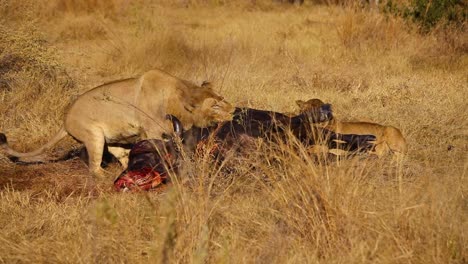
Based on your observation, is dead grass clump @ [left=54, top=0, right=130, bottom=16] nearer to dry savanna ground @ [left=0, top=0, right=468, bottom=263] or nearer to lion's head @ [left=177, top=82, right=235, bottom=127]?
dry savanna ground @ [left=0, top=0, right=468, bottom=263]

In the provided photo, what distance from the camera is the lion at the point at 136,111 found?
6711 mm

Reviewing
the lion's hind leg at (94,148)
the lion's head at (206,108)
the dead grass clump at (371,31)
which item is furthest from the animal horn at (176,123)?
the dead grass clump at (371,31)

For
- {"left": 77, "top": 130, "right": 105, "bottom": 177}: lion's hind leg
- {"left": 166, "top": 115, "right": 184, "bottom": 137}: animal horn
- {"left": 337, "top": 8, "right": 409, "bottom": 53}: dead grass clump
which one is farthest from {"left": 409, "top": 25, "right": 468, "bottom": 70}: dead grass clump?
{"left": 77, "top": 130, "right": 105, "bottom": 177}: lion's hind leg

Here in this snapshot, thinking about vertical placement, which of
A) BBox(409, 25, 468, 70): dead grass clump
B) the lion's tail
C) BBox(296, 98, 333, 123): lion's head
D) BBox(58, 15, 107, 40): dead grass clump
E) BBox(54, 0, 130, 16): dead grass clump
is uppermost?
BBox(296, 98, 333, 123): lion's head

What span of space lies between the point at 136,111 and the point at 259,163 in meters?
2.34

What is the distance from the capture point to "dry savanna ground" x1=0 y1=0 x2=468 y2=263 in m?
4.12

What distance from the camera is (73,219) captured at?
4.77 metres

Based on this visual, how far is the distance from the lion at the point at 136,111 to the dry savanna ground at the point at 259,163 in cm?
36

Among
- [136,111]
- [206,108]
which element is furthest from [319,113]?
[136,111]

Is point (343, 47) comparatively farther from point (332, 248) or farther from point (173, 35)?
point (332, 248)

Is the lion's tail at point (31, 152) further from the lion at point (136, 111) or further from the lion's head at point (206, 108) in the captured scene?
the lion's head at point (206, 108)

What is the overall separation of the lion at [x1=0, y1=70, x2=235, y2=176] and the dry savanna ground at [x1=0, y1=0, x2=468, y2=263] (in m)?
0.36

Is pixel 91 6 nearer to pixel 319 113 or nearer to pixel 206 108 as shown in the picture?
pixel 206 108

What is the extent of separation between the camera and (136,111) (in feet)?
22.3
